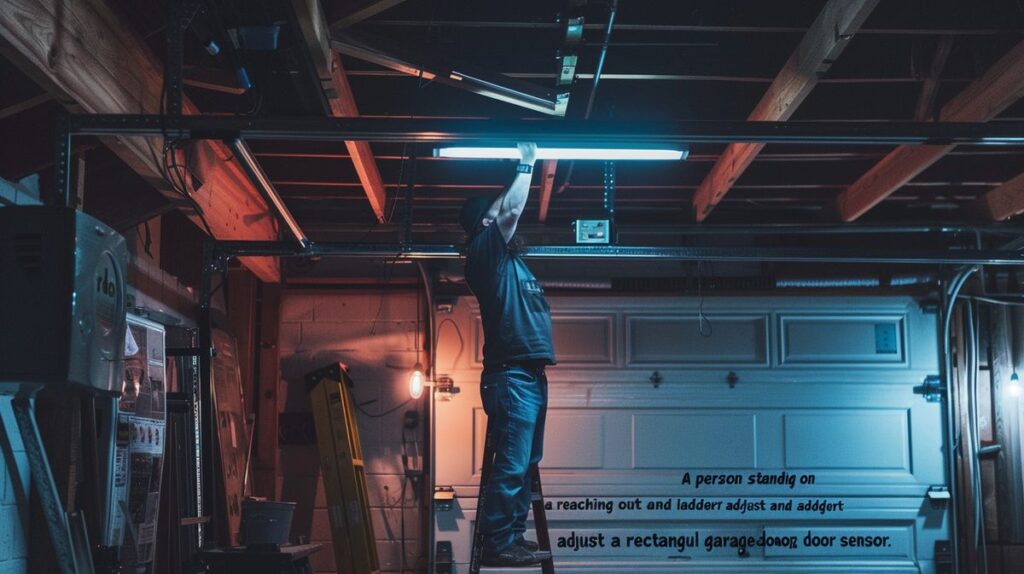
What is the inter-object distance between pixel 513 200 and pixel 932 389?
4811 mm

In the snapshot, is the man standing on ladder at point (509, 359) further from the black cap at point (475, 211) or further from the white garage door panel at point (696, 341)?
the white garage door panel at point (696, 341)

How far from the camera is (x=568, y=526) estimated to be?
8562mm

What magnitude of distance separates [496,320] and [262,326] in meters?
4.03

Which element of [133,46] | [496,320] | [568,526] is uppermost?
[133,46]

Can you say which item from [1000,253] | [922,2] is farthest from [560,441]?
[922,2]

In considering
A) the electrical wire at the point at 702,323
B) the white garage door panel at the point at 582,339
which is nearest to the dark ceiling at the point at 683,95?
the electrical wire at the point at 702,323

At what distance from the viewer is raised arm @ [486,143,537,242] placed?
5211 millimetres

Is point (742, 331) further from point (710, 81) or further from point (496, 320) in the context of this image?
point (496, 320)

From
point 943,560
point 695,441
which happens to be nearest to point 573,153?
point 695,441

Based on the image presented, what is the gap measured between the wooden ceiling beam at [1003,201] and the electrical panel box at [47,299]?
611 cm

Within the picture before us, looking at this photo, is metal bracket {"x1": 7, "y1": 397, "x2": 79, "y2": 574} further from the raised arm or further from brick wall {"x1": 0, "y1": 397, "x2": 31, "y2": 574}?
the raised arm

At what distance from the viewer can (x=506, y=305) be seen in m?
5.42

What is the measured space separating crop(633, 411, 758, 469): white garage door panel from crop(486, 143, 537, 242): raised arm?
3596mm

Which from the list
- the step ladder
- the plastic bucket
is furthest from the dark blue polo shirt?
the plastic bucket
